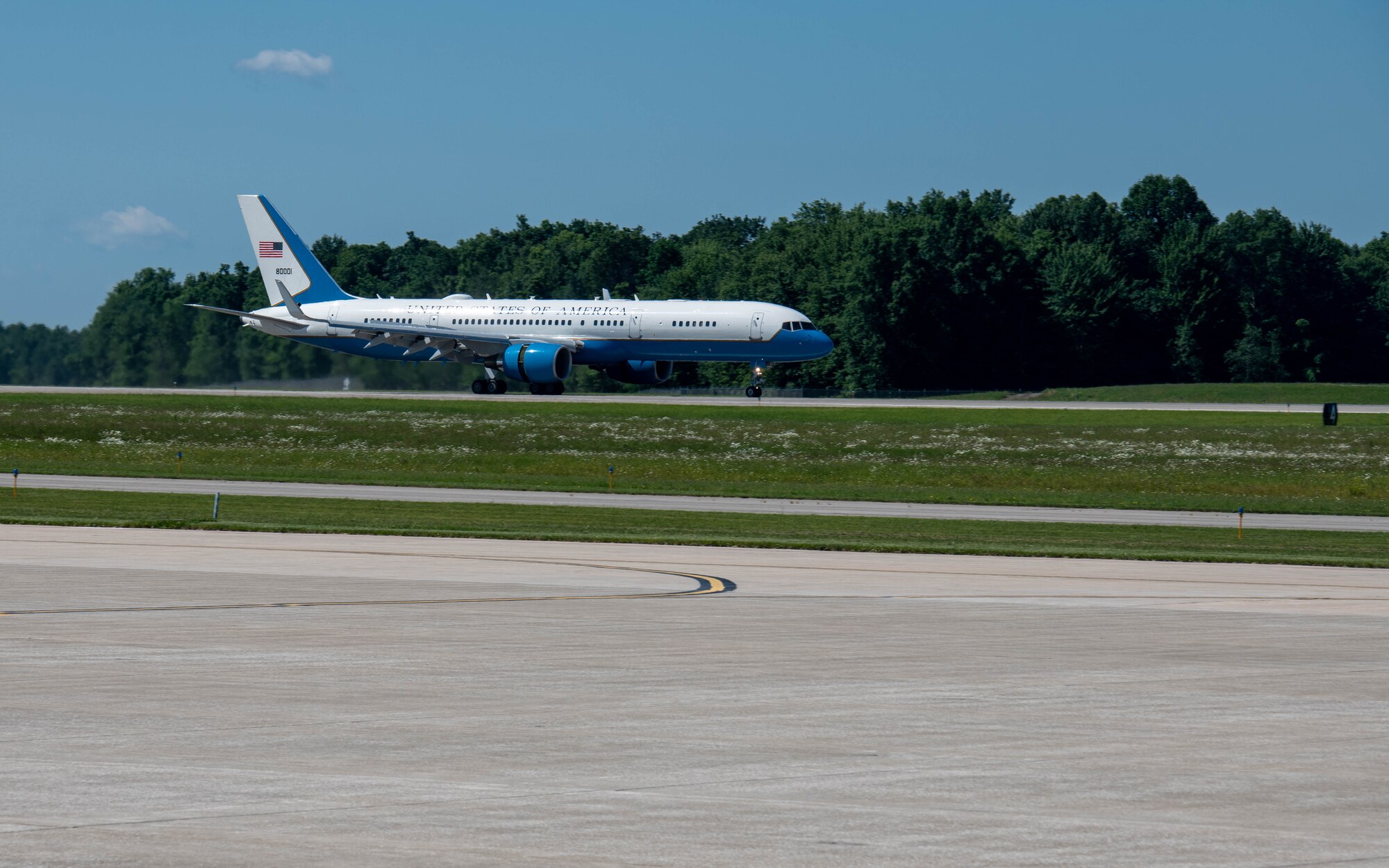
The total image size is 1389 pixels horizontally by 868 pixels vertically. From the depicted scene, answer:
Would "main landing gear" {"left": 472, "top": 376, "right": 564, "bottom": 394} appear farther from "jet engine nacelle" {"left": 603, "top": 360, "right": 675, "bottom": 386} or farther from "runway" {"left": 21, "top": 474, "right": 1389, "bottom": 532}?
"runway" {"left": 21, "top": 474, "right": 1389, "bottom": 532}

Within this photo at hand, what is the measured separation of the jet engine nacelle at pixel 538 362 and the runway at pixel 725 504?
109 ft

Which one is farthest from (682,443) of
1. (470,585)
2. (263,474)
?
(470,585)

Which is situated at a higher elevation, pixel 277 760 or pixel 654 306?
pixel 654 306

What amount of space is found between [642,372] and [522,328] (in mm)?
6532

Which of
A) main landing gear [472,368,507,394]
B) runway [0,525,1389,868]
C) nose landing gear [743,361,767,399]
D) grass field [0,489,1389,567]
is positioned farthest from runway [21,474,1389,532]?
main landing gear [472,368,507,394]

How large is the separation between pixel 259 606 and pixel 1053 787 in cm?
1328

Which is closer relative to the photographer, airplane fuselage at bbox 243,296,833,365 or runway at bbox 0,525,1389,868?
runway at bbox 0,525,1389,868

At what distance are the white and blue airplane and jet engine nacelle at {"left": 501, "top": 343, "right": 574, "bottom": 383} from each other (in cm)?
5

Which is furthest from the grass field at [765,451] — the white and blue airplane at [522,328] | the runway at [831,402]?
the white and blue airplane at [522,328]

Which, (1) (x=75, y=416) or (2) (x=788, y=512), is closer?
(2) (x=788, y=512)

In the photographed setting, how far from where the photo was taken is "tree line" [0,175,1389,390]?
110 m

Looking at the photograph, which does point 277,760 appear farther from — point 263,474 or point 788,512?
point 263,474

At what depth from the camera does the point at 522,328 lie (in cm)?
8725

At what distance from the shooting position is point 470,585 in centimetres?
2531
